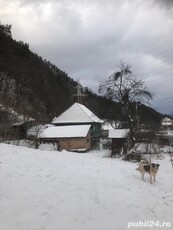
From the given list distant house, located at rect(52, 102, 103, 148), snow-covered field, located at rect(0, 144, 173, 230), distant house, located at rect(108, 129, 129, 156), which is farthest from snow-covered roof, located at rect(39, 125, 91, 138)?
snow-covered field, located at rect(0, 144, 173, 230)

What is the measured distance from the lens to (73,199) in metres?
9.51

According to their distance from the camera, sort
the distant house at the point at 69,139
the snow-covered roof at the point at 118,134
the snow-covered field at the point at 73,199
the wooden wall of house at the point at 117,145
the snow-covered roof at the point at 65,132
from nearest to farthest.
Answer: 1. the snow-covered field at the point at 73,199
2. the wooden wall of house at the point at 117,145
3. the snow-covered roof at the point at 118,134
4. the distant house at the point at 69,139
5. the snow-covered roof at the point at 65,132

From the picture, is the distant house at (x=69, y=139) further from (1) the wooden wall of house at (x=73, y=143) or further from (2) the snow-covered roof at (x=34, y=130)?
(2) the snow-covered roof at (x=34, y=130)

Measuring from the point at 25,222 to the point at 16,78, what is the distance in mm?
48229

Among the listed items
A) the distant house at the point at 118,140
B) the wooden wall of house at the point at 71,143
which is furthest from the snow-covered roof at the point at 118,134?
the wooden wall of house at the point at 71,143

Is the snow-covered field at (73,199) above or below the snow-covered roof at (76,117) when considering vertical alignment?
below

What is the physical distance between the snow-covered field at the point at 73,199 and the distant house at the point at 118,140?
24.0 meters

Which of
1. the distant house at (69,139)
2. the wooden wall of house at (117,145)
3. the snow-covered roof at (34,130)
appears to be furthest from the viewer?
the distant house at (69,139)

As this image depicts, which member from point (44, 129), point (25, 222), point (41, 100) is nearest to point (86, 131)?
point (44, 129)

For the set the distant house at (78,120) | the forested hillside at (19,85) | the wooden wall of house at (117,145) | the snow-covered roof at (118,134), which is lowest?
the wooden wall of house at (117,145)

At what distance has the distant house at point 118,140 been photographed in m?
38.5

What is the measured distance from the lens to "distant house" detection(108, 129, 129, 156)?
126ft

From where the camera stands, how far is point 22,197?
9.44m

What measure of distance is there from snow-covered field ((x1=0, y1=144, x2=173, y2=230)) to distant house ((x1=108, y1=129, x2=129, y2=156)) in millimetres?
24003
